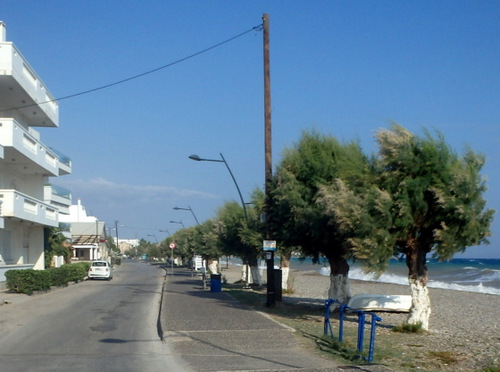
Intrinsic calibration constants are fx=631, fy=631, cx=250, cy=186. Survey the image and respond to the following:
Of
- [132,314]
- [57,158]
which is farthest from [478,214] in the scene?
[57,158]

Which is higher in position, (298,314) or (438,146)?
(438,146)

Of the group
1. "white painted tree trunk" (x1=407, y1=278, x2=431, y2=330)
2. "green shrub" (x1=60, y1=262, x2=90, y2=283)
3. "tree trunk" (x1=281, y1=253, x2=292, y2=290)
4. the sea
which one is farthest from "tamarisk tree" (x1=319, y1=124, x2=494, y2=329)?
"green shrub" (x1=60, y1=262, x2=90, y2=283)

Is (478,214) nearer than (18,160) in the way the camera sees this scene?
Yes

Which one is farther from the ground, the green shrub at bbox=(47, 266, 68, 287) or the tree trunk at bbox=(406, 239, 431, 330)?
the tree trunk at bbox=(406, 239, 431, 330)

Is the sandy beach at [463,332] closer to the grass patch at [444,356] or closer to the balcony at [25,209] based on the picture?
the grass patch at [444,356]

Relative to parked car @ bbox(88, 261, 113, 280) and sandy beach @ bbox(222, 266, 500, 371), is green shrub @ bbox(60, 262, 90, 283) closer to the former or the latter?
parked car @ bbox(88, 261, 113, 280)

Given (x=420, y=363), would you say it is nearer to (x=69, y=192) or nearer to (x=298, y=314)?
(x=298, y=314)

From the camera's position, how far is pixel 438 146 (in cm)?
1553

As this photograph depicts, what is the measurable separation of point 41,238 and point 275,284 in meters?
23.0

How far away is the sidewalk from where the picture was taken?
11.0 meters

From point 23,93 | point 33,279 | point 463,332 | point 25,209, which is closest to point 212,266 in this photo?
point 25,209

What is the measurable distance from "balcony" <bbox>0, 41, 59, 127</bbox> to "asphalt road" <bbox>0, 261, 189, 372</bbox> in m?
10.6

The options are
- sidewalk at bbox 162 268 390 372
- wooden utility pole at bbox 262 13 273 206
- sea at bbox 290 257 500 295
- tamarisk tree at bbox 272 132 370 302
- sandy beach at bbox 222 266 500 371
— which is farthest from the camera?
sea at bbox 290 257 500 295

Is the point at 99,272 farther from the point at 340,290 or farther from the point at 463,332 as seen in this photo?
the point at 463,332
